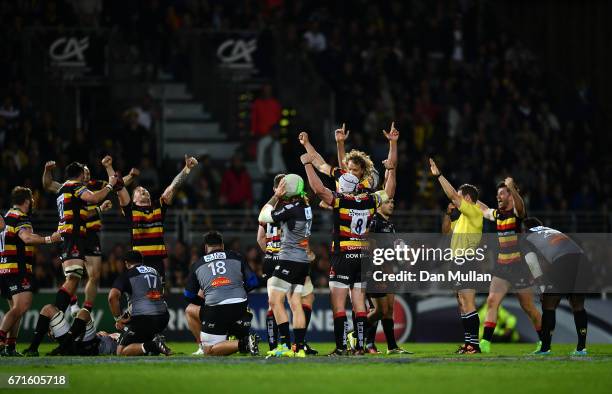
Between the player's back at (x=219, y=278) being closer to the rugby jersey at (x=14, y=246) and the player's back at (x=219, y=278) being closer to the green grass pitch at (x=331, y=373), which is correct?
the green grass pitch at (x=331, y=373)

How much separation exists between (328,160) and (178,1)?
238 inches

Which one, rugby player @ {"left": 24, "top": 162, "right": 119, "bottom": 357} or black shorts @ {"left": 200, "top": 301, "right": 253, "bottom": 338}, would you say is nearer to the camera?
black shorts @ {"left": 200, "top": 301, "right": 253, "bottom": 338}

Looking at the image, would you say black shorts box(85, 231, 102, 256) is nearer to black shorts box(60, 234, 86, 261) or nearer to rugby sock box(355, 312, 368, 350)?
black shorts box(60, 234, 86, 261)

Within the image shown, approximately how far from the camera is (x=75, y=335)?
60.0 ft

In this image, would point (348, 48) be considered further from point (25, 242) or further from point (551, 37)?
point (25, 242)

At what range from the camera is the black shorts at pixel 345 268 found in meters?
17.4

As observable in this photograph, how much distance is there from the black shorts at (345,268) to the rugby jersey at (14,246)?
15.2 feet

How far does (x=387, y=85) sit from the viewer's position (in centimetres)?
3247

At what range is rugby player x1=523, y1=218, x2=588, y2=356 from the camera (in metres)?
18.3

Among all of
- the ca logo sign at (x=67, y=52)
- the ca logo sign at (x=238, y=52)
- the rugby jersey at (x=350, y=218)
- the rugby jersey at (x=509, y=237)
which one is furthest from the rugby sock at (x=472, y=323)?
the ca logo sign at (x=67, y=52)

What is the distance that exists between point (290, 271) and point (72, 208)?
398 cm

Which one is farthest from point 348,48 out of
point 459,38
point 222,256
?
point 222,256

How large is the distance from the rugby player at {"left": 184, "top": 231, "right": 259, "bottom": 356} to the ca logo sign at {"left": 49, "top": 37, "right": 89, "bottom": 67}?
11.7 meters

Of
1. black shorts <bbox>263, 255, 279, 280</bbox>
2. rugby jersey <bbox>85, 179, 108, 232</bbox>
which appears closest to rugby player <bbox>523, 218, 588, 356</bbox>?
black shorts <bbox>263, 255, 279, 280</bbox>
